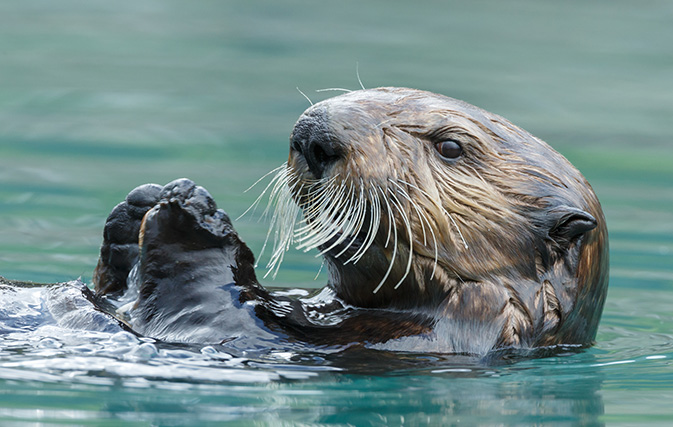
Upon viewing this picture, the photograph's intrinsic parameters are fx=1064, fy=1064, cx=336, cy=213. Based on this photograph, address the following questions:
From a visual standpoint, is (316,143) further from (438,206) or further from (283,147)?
(283,147)

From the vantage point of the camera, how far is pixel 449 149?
4434 millimetres

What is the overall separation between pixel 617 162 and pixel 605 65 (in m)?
3.40

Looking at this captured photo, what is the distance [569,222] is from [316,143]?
1.09 metres

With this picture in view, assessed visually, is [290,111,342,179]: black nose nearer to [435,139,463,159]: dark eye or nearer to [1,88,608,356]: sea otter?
[1,88,608,356]: sea otter

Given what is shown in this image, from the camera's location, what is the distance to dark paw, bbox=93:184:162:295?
15.6 ft

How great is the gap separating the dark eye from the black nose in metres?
0.47

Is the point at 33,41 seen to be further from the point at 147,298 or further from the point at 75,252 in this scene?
the point at 147,298

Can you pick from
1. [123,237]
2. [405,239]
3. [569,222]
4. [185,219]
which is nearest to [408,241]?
[405,239]

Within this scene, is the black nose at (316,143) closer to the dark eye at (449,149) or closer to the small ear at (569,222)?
the dark eye at (449,149)

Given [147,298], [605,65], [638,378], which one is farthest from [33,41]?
[638,378]

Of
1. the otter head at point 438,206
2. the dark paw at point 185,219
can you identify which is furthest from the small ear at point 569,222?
the dark paw at point 185,219

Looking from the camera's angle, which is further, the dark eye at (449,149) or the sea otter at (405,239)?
the dark eye at (449,149)

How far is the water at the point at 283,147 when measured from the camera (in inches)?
147

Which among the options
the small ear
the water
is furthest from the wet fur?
the water
